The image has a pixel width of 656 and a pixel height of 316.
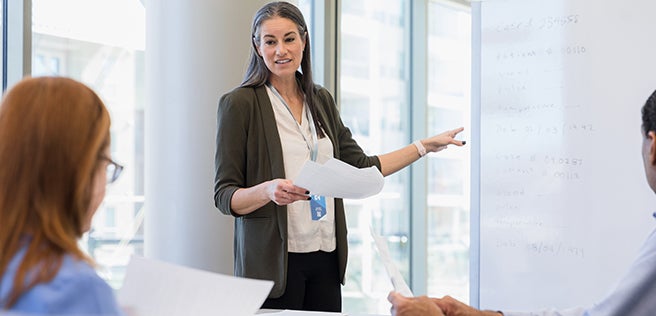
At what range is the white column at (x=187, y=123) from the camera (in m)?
3.24

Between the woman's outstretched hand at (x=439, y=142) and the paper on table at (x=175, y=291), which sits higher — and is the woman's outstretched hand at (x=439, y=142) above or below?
above

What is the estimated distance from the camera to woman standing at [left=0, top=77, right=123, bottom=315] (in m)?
0.89

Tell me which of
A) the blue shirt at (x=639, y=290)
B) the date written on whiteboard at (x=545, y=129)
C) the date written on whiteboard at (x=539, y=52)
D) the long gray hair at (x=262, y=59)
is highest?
the date written on whiteboard at (x=539, y=52)

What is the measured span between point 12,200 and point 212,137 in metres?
2.36

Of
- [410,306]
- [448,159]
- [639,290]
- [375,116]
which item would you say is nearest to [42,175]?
[410,306]

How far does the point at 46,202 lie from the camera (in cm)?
92

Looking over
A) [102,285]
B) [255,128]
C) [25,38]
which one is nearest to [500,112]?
[255,128]

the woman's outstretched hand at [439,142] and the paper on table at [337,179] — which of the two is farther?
the woman's outstretched hand at [439,142]

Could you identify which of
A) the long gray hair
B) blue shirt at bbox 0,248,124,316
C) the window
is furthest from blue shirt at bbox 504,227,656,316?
the window

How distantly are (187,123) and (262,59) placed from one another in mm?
998

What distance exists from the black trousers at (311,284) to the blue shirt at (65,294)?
4.14 feet

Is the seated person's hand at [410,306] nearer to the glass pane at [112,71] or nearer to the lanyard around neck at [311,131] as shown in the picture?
the lanyard around neck at [311,131]

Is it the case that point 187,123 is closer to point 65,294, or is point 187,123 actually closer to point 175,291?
point 175,291

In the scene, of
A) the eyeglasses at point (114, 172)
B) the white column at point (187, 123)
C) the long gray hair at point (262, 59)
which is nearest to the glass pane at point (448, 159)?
the white column at point (187, 123)
